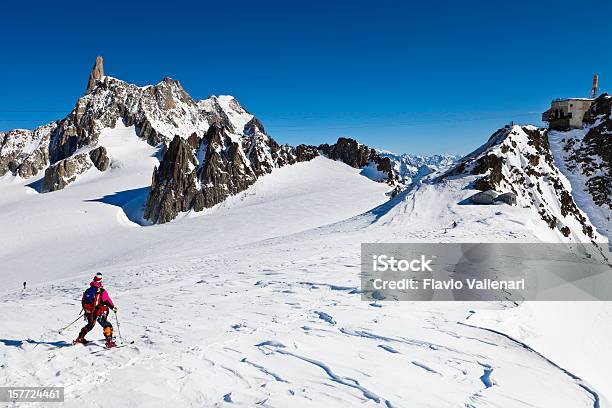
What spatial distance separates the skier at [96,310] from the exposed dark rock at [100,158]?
104779 mm

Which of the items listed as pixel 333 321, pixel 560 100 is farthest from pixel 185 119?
pixel 333 321

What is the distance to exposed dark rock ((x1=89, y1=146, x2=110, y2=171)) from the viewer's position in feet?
332

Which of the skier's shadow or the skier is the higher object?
the skier

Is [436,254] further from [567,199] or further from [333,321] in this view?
[567,199]

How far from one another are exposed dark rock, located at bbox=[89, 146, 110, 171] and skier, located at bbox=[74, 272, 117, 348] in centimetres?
10478

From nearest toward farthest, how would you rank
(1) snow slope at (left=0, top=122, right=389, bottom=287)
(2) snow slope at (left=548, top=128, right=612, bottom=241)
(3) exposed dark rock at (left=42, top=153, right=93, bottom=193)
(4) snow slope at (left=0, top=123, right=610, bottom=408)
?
(4) snow slope at (left=0, top=123, right=610, bottom=408)
(2) snow slope at (left=548, top=128, right=612, bottom=241)
(1) snow slope at (left=0, top=122, right=389, bottom=287)
(3) exposed dark rock at (left=42, top=153, right=93, bottom=193)

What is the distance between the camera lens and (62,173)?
94.2 meters

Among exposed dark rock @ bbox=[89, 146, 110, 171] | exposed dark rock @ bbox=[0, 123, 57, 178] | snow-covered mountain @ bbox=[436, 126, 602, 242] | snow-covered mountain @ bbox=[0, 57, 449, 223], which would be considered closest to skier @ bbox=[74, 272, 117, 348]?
snow-covered mountain @ bbox=[436, 126, 602, 242]

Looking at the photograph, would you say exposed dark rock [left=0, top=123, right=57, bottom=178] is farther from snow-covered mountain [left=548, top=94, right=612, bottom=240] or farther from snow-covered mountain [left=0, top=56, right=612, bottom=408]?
snow-covered mountain [left=548, top=94, right=612, bottom=240]

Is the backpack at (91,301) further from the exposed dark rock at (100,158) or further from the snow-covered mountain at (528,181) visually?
the exposed dark rock at (100,158)

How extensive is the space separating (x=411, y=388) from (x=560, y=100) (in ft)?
226

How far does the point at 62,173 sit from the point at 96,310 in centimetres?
10283

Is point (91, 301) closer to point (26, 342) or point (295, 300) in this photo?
point (26, 342)

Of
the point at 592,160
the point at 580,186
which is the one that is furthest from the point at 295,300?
the point at 592,160
